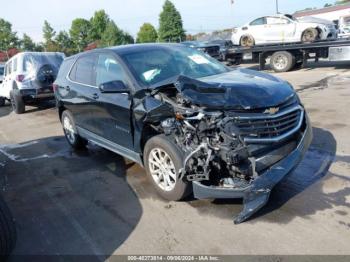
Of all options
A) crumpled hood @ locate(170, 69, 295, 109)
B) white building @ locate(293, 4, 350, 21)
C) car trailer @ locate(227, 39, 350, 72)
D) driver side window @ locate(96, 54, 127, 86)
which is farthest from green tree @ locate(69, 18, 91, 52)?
crumpled hood @ locate(170, 69, 295, 109)

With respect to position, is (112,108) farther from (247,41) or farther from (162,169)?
(247,41)

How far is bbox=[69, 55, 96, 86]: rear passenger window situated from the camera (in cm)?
575

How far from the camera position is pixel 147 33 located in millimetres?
77938

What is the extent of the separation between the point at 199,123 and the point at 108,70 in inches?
80.1

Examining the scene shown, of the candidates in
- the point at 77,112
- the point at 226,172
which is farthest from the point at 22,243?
the point at 77,112

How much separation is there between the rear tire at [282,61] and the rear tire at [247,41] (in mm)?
1797

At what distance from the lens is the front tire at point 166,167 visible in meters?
4.01

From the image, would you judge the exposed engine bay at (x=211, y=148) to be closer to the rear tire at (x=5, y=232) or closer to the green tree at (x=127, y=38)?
the rear tire at (x=5, y=232)

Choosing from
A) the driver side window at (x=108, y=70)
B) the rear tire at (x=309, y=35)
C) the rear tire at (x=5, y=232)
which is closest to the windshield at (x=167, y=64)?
the driver side window at (x=108, y=70)

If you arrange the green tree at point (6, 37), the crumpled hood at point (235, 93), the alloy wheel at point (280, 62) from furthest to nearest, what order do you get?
the green tree at point (6, 37), the alloy wheel at point (280, 62), the crumpled hood at point (235, 93)

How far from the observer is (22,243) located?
3814 mm

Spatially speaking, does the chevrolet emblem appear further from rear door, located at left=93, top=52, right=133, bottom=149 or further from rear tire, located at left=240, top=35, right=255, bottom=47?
rear tire, located at left=240, top=35, right=255, bottom=47

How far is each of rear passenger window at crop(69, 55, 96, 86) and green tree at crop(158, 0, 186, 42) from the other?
61.9m

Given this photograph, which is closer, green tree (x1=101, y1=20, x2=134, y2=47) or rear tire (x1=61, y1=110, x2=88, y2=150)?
rear tire (x1=61, y1=110, x2=88, y2=150)
